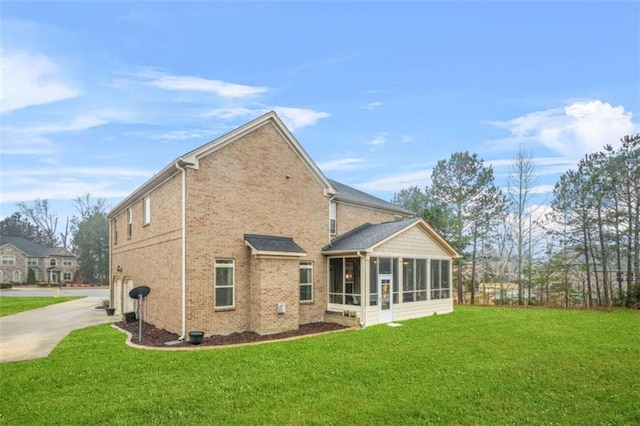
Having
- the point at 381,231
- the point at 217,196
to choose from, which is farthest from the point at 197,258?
the point at 381,231

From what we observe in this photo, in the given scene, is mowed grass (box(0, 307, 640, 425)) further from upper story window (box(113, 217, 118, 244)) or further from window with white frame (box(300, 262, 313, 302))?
upper story window (box(113, 217, 118, 244))

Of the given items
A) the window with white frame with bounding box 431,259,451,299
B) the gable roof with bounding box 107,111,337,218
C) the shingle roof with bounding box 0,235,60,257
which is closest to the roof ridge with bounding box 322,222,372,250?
the gable roof with bounding box 107,111,337,218

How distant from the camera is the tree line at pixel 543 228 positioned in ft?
77.3

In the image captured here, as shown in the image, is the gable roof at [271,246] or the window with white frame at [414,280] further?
the window with white frame at [414,280]

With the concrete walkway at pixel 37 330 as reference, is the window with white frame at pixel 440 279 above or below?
above

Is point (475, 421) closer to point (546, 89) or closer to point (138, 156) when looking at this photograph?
point (546, 89)

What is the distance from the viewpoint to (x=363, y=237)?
1767 cm

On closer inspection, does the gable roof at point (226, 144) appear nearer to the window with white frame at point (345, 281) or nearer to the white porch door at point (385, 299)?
the window with white frame at point (345, 281)

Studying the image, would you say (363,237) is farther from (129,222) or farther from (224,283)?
(129,222)

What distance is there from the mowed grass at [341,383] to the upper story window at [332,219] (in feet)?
22.5

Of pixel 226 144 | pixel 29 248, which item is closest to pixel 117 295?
pixel 226 144

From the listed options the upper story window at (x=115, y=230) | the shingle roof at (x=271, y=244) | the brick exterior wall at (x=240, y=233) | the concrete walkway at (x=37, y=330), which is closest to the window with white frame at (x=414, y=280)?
the brick exterior wall at (x=240, y=233)

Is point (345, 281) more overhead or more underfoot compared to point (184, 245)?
more underfoot

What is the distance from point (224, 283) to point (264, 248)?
1.88m
